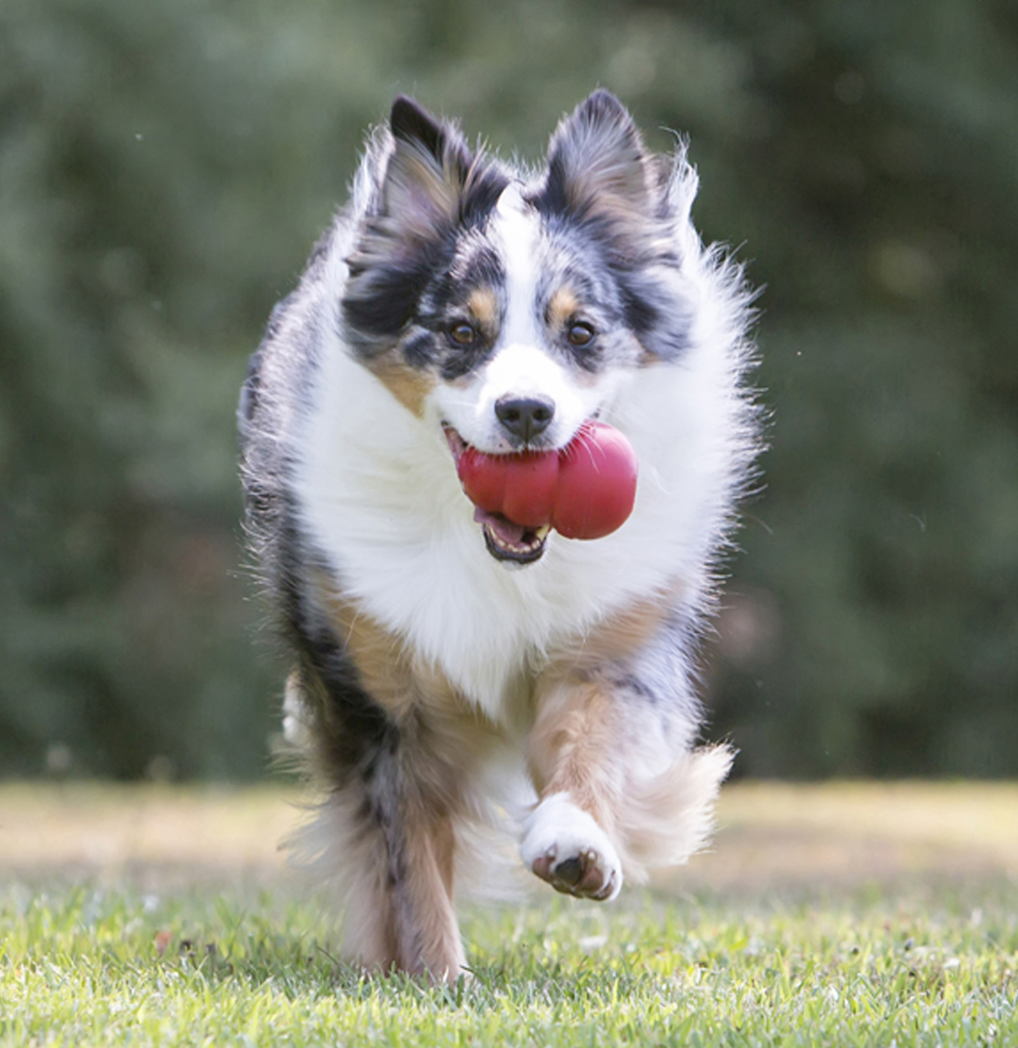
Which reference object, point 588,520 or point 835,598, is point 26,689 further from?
point 588,520

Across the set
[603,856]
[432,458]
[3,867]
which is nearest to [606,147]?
[432,458]

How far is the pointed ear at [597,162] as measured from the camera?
16.0 feet

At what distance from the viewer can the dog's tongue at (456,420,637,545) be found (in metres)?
4.32

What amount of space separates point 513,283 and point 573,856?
143 cm

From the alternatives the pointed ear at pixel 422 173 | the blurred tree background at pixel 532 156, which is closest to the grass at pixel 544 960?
the pointed ear at pixel 422 173

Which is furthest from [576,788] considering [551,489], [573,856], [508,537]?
[551,489]

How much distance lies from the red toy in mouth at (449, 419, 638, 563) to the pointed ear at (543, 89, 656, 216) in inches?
30.3

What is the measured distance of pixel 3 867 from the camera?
7.52m

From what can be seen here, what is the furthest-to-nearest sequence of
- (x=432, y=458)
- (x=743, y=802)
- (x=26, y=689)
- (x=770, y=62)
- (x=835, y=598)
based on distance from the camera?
(x=770, y=62), (x=835, y=598), (x=26, y=689), (x=743, y=802), (x=432, y=458)

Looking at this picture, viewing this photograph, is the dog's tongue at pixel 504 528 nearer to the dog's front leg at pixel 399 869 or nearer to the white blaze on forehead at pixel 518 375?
the white blaze on forehead at pixel 518 375

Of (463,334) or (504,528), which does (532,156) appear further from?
(504,528)

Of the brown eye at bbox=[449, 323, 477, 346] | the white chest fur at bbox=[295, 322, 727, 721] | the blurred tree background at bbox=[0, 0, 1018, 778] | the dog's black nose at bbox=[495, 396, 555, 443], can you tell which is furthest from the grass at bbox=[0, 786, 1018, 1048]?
the blurred tree background at bbox=[0, 0, 1018, 778]

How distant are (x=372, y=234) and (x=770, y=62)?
14.5 meters

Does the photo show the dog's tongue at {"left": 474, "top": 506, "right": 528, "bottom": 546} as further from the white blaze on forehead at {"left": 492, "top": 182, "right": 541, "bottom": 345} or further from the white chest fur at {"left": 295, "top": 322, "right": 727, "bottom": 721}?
the white blaze on forehead at {"left": 492, "top": 182, "right": 541, "bottom": 345}
